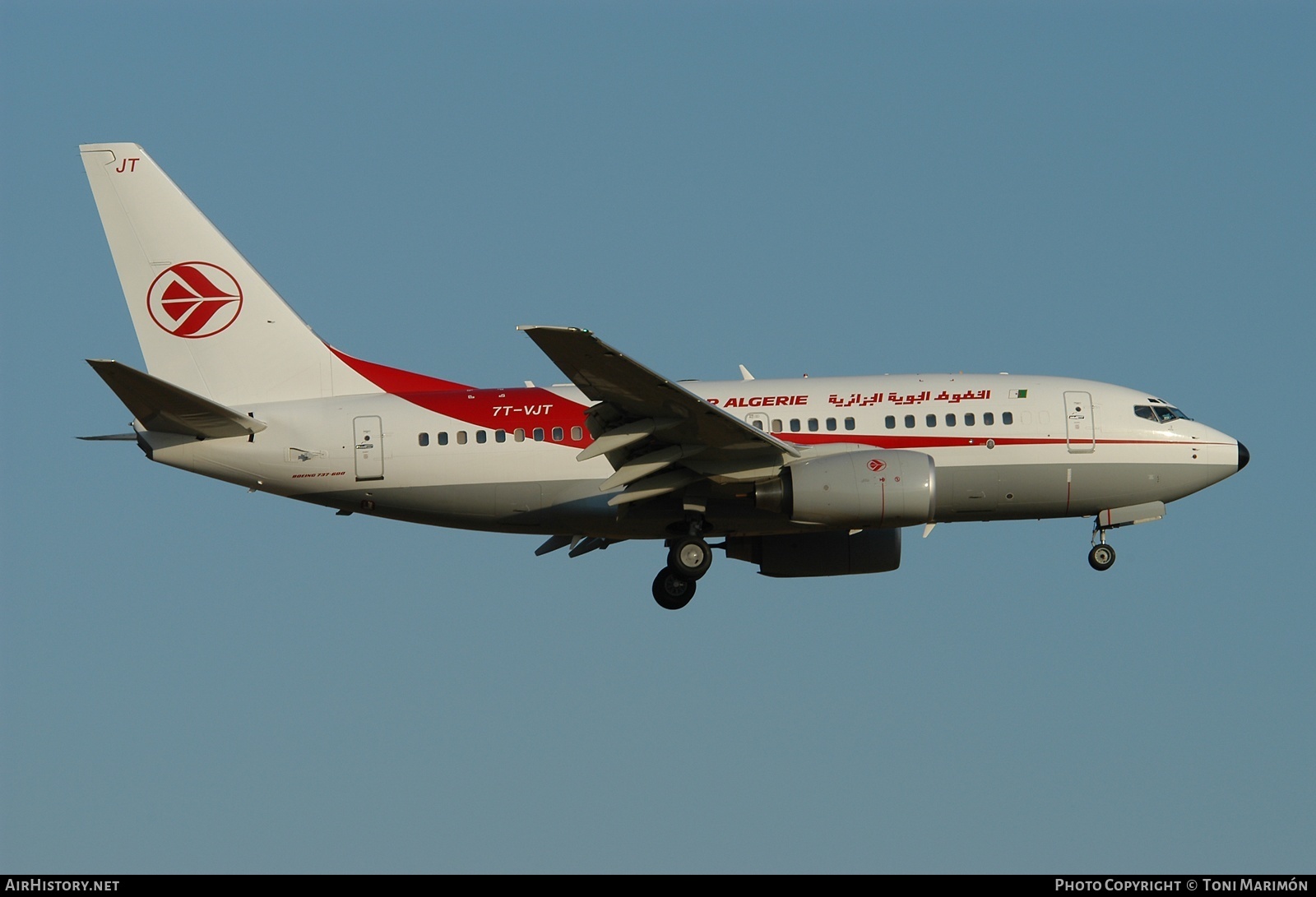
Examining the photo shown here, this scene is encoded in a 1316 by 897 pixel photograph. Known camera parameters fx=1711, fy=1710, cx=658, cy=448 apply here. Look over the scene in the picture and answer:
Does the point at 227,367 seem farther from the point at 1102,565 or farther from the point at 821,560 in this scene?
the point at 1102,565

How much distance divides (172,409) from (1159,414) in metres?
21.2

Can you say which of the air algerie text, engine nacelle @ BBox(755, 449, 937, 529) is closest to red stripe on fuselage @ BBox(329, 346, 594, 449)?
the air algerie text

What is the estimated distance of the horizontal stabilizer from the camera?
3322 cm

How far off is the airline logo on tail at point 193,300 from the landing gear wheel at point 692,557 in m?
11.1

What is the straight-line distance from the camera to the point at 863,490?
3444 centimetres

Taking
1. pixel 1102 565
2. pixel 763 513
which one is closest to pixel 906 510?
pixel 763 513

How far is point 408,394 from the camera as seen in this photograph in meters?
36.8

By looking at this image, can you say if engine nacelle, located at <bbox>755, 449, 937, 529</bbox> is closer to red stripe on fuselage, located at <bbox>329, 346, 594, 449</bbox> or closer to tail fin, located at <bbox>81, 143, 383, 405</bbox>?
red stripe on fuselage, located at <bbox>329, 346, 594, 449</bbox>

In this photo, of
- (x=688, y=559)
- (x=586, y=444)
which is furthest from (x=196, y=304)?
(x=688, y=559)

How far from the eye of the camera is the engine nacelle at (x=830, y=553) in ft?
129

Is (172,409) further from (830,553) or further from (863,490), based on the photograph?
(830,553)

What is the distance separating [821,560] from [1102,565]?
20.6 ft

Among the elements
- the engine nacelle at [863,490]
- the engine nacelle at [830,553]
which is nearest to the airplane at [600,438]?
the engine nacelle at [863,490]

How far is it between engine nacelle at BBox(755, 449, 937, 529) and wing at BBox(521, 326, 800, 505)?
29.1 inches
